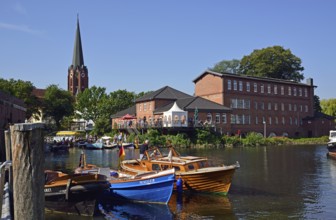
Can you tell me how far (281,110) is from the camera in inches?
3147

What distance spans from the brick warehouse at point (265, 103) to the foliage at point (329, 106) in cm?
1914

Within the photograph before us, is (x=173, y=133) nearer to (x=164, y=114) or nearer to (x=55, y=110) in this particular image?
(x=164, y=114)

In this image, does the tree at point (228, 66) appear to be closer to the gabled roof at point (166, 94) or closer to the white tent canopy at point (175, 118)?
the gabled roof at point (166, 94)

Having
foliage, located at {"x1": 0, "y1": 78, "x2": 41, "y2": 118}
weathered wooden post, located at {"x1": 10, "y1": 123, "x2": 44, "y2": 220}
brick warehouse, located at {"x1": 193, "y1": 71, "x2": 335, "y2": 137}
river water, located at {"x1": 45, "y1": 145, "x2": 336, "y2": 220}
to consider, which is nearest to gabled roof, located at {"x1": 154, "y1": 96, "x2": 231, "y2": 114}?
brick warehouse, located at {"x1": 193, "y1": 71, "x2": 335, "y2": 137}

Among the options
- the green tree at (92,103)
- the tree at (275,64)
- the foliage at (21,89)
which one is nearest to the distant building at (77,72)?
the green tree at (92,103)

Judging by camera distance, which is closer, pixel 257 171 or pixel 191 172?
pixel 191 172

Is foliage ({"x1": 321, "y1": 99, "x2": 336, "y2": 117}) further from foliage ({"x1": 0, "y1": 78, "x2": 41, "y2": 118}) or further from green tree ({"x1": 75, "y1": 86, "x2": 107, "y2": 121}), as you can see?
foliage ({"x1": 0, "y1": 78, "x2": 41, "y2": 118})

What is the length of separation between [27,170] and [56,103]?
83.2 metres

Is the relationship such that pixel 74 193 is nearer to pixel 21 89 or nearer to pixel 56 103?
pixel 21 89

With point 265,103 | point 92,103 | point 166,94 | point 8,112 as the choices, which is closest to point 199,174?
point 8,112

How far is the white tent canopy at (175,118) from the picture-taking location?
60031 millimetres

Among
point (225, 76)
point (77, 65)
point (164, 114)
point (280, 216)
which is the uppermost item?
point (77, 65)

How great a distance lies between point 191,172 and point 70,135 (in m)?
62.4

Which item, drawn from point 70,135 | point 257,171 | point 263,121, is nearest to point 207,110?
point 263,121
